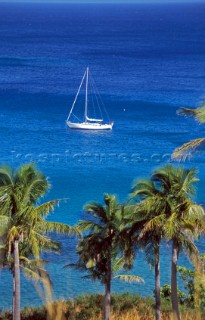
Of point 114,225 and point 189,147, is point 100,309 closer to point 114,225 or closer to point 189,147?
point 114,225

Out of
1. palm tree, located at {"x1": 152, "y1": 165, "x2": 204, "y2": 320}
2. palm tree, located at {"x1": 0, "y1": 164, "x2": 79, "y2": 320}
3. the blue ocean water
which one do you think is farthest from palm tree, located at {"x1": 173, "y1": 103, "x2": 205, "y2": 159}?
the blue ocean water

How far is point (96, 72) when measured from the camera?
323ft

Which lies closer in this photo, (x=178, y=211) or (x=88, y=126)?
(x=178, y=211)

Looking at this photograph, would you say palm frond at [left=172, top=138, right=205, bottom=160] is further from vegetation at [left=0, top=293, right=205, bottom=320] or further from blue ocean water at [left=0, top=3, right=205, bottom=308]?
blue ocean water at [left=0, top=3, right=205, bottom=308]

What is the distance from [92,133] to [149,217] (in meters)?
44.2

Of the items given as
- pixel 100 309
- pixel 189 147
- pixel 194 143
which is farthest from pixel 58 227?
pixel 100 309

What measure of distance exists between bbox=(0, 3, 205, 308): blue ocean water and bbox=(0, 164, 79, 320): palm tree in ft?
28.9

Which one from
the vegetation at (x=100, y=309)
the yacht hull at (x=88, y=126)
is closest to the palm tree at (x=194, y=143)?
the vegetation at (x=100, y=309)

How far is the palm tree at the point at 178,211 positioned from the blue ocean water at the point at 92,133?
7.69 metres

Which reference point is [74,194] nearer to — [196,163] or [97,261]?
[196,163]

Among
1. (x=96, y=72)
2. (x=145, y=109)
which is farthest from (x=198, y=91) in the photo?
(x=96, y=72)

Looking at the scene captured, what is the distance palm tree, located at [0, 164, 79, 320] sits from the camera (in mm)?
18562

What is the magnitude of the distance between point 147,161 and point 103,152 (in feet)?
14.3

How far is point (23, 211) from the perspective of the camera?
18594 millimetres
